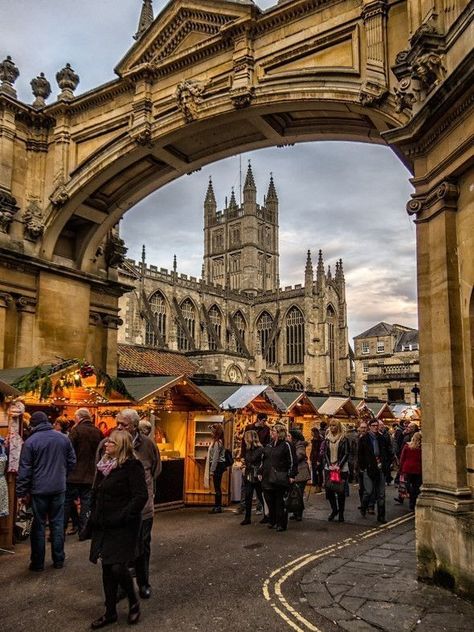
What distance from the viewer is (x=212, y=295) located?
69375 mm

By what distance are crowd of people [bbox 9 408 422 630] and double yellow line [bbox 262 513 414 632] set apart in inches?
49.1

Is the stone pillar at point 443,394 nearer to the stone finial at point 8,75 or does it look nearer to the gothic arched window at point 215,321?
the stone finial at point 8,75

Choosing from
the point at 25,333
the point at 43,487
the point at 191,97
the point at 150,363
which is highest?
the point at 191,97

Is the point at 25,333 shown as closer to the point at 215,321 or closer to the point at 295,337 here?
the point at 215,321

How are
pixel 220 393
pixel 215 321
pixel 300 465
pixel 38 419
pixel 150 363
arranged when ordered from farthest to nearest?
pixel 215 321 → pixel 150 363 → pixel 220 393 → pixel 300 465 → pixel 38 419

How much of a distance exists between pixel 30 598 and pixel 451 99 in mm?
7091

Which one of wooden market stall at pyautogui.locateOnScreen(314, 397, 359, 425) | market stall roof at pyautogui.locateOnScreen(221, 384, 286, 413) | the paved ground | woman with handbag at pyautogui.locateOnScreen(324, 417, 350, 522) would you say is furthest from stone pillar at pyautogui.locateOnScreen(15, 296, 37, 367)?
wooden market stall at pyautogui.locateOnScreen(314, 397, 359, 425)

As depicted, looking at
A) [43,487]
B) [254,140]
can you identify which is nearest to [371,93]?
[254,140]

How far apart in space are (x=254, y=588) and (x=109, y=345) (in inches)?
435

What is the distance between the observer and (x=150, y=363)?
75.3 ft

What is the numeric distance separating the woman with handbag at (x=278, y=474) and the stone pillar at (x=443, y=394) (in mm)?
3027

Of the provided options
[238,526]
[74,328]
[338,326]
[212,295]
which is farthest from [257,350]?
[238,526]

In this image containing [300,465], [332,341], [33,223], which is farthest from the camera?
[332,341]

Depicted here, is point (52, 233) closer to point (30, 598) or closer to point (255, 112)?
point (255, 112)
